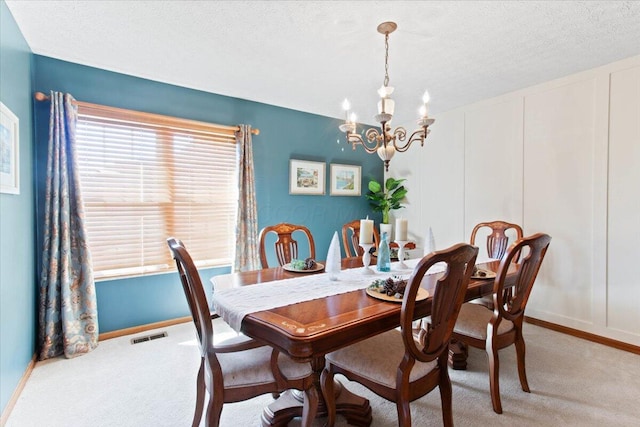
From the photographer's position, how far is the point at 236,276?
6.85 ft

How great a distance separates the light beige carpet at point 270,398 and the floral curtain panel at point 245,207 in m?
1.04

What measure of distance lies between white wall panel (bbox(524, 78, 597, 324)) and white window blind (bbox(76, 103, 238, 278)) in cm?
318

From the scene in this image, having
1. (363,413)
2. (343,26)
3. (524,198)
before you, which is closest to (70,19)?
(343,26)

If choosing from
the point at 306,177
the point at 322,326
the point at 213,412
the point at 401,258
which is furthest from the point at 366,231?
the point at 306,177

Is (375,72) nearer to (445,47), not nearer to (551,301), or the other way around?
(445,47)

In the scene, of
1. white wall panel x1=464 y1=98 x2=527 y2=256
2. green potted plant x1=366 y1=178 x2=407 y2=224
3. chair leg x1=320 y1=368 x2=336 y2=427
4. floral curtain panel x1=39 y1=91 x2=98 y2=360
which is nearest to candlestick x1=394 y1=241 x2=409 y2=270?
chair leg x1=320 y1=368 x2=336 y2=427

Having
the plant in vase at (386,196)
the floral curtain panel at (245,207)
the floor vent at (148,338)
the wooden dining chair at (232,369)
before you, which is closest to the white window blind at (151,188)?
the floral curtain panel at (245,207)

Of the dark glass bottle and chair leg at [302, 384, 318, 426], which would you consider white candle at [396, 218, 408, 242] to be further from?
chair leg at [302, 384, 318, 426]

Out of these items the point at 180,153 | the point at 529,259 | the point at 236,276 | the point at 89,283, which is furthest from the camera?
the point at 180,153

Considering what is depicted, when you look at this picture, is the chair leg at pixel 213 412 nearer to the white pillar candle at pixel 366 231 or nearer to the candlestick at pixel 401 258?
the white pillar candle at pixel 366 231

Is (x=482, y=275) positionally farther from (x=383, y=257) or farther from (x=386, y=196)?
(x=386, y=196)

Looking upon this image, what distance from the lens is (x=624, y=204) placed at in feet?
9.03

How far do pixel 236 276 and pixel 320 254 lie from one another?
7.35 feet

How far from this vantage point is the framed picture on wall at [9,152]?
179 centimetres
